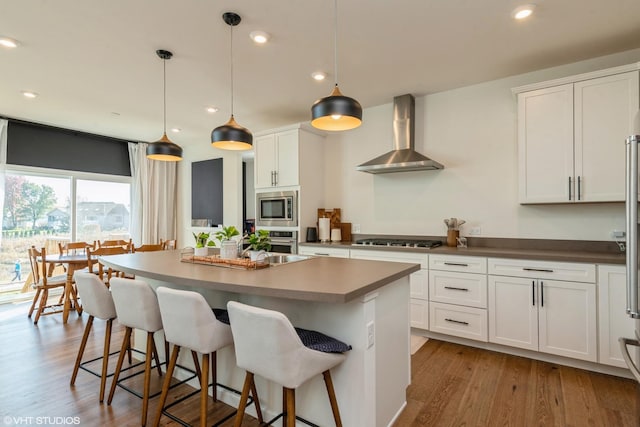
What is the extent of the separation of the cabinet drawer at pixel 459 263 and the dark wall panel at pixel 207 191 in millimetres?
3975

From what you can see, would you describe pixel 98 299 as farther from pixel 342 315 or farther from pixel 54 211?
pixel 54 211

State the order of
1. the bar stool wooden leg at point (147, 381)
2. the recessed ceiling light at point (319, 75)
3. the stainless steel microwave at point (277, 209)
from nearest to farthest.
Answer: the bar stool wooden leg at point (147, 381), the recessed ceiling light at point (319, 75), the stainless steel microwave at point (277, 209)

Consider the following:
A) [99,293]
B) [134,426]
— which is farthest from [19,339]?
[134,426]

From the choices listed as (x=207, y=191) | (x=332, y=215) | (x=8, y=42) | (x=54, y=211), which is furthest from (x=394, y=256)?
(x=54, y=211)

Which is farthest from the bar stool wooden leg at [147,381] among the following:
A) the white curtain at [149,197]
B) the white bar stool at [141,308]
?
the white curtain at [149,197]

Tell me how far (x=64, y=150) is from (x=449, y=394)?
20.6 ft

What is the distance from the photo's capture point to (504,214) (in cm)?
338

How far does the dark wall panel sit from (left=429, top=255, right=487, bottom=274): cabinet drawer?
3.97 metres

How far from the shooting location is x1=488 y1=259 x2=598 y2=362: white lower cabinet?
2561 millimetres

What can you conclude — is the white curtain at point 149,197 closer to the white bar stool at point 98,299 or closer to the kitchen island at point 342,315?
the white bar stool at point 98,299

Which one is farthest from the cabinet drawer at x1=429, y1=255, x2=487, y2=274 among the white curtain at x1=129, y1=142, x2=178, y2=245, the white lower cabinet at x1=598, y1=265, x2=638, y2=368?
the white curtain at x1=129, y1=142, x2=178, y2=245

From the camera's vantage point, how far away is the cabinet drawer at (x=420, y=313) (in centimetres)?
329

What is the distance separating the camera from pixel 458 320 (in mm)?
3121

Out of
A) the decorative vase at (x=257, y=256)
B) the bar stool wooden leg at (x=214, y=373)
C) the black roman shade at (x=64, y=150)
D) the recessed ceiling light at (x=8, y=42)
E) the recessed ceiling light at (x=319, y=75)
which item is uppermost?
the recessed ceiling light at (x=319, y=75)
